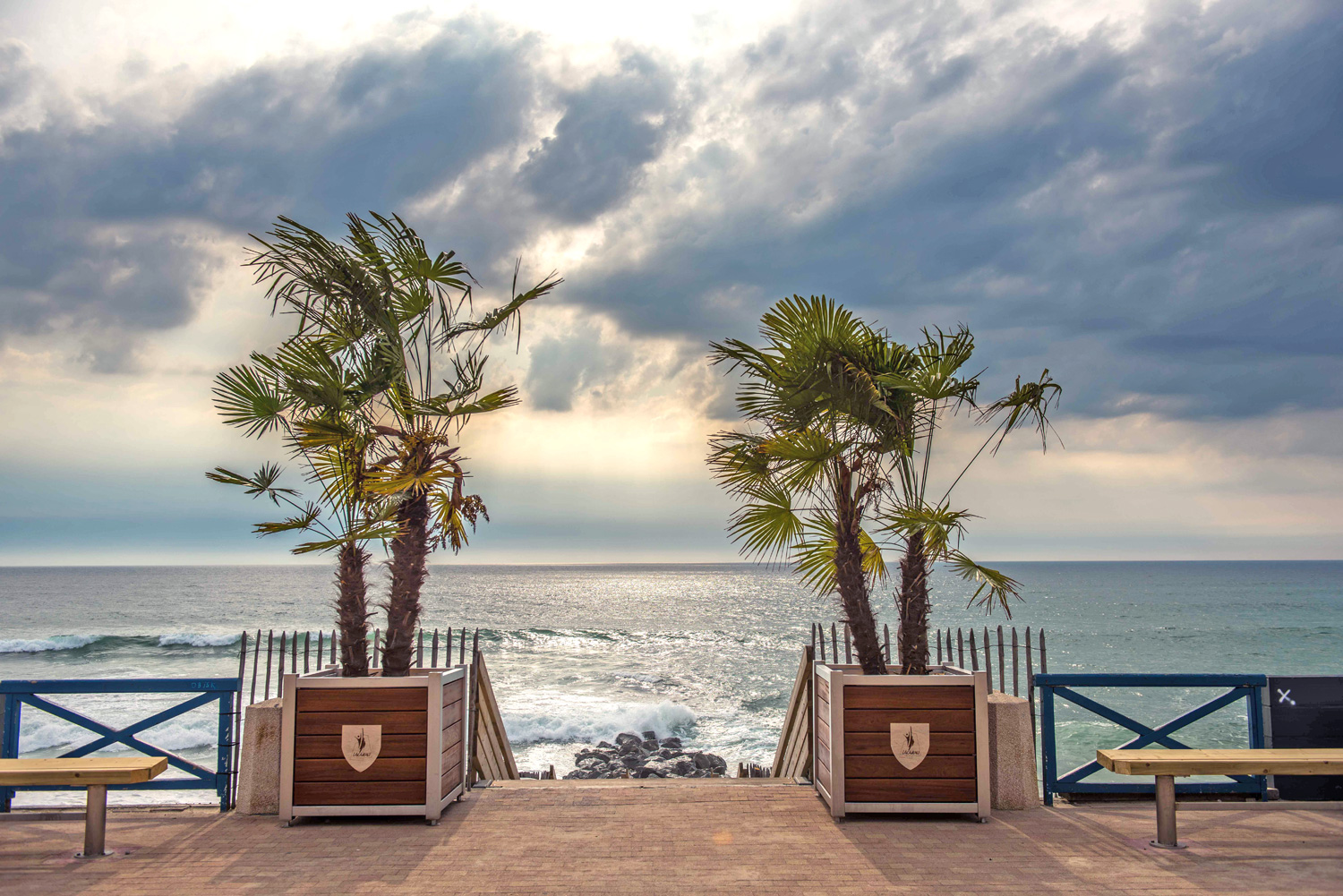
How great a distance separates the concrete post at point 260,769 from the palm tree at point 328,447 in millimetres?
613

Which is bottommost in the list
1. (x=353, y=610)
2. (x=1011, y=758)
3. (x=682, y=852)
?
(x=682, y=852)

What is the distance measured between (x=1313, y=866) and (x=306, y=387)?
640cm

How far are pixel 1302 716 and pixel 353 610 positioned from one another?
6649 mm

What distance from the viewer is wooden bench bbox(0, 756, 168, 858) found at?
4031mm

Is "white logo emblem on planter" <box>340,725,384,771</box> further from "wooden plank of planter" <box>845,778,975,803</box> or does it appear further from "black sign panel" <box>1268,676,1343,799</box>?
"black sign panel" <box>1268,676,1343,799</box>

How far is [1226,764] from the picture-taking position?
165 inches

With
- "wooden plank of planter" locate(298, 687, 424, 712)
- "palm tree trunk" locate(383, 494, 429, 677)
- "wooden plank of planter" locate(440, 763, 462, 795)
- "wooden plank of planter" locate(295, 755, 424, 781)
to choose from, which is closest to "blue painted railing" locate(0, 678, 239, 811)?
"wooden plank of planter" locate(298, 687, 424, 712)

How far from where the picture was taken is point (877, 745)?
189 inches

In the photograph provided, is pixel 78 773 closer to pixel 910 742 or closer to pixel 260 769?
pixel 260 769

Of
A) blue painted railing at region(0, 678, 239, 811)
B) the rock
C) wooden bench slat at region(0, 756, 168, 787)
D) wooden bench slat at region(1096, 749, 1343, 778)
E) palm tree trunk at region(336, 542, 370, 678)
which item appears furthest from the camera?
the rock

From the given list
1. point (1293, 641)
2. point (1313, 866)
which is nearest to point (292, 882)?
point (1313, 866)

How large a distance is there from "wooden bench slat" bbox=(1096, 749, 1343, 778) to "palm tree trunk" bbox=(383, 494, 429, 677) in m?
4.41

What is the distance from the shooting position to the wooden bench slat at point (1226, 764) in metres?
4.13

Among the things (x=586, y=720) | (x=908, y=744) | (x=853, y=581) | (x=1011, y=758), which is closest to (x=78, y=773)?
(x=853, y=581)
